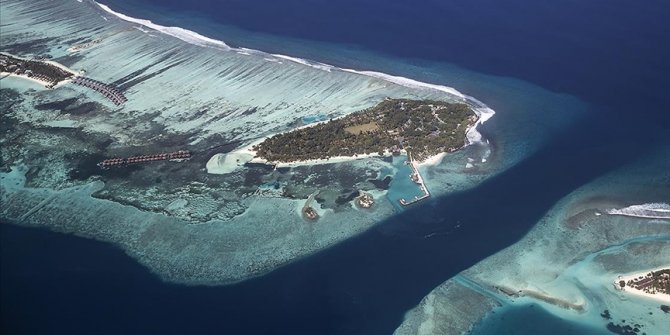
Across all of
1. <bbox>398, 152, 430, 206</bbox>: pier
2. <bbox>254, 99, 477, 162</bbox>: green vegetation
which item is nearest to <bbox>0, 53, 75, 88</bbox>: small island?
<bbox>254, 99, 477, 162</bbox>: green vegetation

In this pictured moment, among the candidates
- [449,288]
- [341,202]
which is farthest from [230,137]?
[449,288]

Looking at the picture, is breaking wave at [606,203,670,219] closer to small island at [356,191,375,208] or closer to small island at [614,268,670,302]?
small island at [614,268,670,302]

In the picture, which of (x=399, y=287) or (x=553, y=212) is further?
(x=553, y=212)

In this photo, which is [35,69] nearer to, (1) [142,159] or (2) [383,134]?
(1) [142,159]

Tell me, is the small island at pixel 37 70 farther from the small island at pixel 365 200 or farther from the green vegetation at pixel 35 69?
the small island at pixel 365 200

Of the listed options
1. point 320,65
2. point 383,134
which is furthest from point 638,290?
point 320,65

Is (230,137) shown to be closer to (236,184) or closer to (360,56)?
(236,184)
